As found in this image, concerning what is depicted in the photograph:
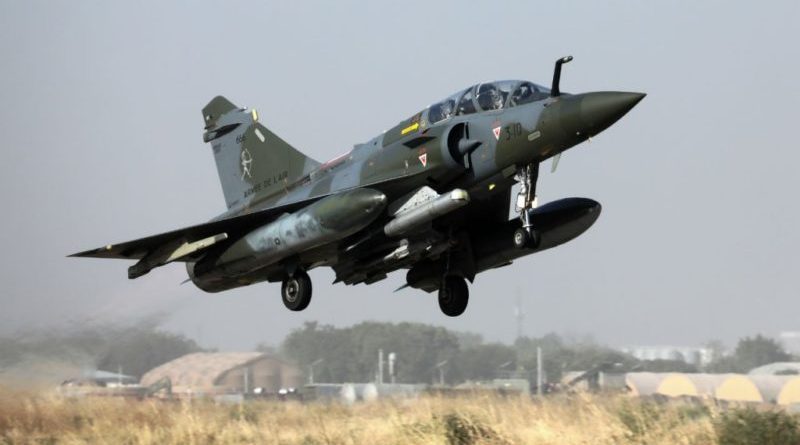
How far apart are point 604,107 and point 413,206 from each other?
288 centimetres

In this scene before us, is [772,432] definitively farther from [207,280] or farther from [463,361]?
[463,361]

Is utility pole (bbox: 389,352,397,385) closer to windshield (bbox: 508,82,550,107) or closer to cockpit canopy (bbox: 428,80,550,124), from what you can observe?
cockpit canopy (bbox: 428,80,550,124)

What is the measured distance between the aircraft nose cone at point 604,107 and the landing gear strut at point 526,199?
114 centimetres

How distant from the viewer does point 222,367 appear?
26.8 m

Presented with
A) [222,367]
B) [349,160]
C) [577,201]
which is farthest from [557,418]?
[222,367]

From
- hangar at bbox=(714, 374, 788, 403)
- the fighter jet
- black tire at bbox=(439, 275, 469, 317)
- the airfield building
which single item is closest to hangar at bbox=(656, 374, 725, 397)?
hangar at bbox=(714, 374, 788, 403)

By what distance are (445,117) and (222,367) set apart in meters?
13.9

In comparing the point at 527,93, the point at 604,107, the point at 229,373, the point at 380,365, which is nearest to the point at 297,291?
the point at 527,93

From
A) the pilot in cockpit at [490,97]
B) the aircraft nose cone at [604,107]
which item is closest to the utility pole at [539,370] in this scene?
the pilot in cockpit at [490,97]

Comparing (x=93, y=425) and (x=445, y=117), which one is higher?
(x=445, y=117)

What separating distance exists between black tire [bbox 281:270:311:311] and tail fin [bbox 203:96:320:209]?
1.93 metres

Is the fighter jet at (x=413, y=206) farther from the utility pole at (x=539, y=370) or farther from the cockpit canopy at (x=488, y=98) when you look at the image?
the utility pole at (x=539, y=370)

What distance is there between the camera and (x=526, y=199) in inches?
570

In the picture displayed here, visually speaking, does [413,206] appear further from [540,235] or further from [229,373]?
[229,373]
